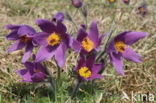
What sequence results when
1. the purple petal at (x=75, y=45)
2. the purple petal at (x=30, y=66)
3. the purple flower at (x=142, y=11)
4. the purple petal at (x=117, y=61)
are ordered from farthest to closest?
1. the purple flower at (x=142, y=11)
2. the purple petal at (x=30, y=66)
3. the purple petal at (x=117, y=61)
4. the purple petal at (x=75, y=45)

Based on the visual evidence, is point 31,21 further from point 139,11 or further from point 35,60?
point 35,60

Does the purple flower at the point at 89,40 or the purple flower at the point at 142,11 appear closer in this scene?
the purple flower at the point at 89,40

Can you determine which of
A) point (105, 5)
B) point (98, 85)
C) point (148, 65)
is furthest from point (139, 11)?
point (98, 85)

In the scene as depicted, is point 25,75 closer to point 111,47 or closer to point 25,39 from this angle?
point 25,39

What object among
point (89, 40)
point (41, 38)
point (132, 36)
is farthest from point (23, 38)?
point (132, 36)

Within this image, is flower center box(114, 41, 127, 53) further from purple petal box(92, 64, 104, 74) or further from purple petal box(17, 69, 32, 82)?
purple petal box(17, 69, 32, 82)

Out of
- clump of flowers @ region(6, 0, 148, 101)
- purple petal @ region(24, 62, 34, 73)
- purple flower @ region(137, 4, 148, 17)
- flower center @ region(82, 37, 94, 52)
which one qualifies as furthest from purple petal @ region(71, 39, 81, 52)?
purple flower @ region(137, 4, 148, 17)

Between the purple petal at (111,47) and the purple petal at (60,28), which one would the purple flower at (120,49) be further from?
the purple petal at (60,28)

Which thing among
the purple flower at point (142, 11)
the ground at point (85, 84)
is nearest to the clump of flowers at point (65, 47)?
the ground at point (85, 84)
